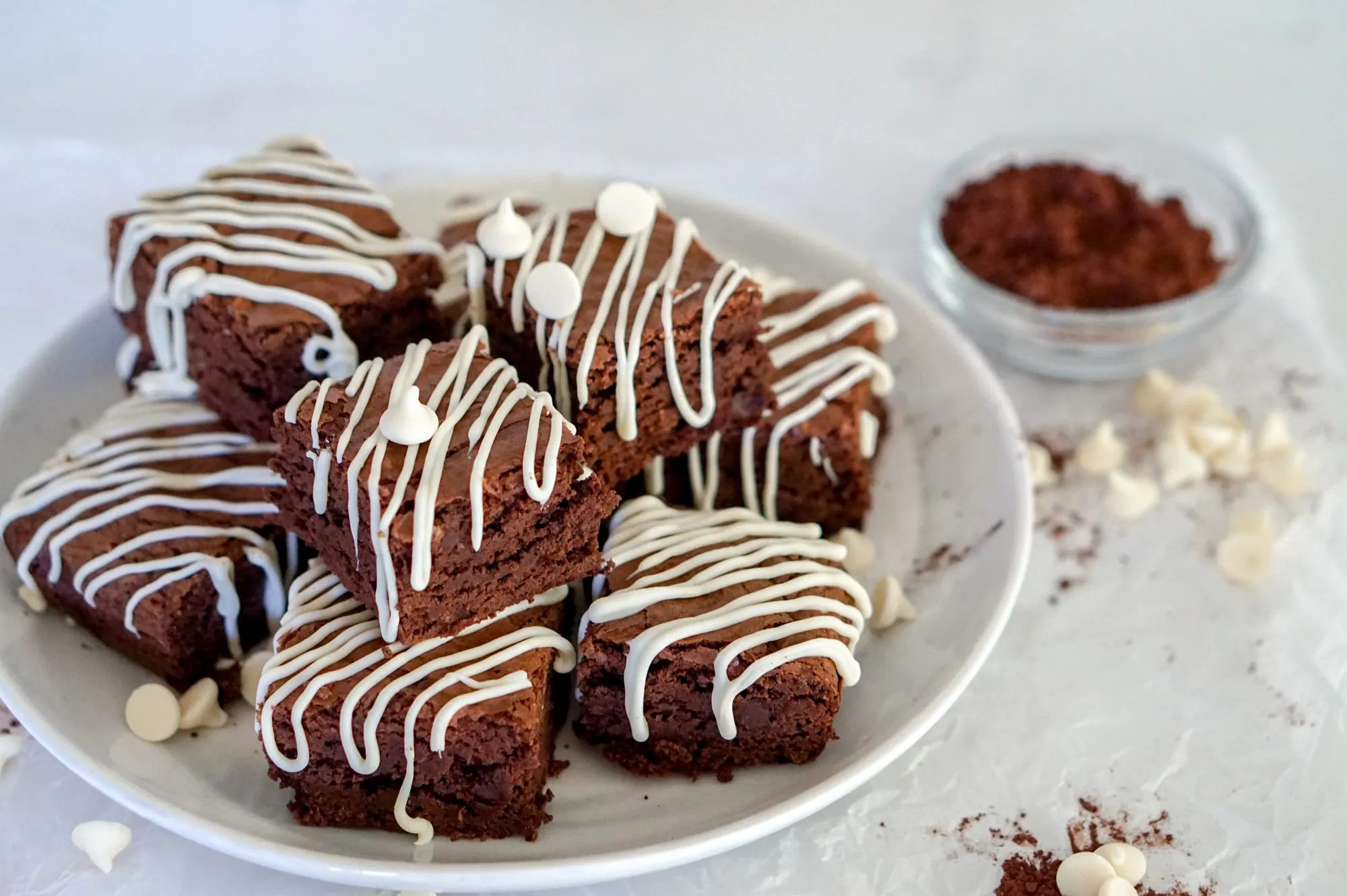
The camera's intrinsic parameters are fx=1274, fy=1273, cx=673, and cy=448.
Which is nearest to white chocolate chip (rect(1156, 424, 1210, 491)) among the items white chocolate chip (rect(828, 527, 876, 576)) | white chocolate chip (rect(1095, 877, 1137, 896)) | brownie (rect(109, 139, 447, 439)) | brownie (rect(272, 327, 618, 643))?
white chocolate chip (rect(828, 527, 876, 576))

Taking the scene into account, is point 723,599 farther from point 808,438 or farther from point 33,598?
point 33,598

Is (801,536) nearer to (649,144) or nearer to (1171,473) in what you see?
(1171,473)

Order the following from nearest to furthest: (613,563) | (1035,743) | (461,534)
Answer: (461,534) < (613,563) < (1035,743)

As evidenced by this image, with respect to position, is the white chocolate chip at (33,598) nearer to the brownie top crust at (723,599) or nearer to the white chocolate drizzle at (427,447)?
the white chocolate drizzle at (427,447)

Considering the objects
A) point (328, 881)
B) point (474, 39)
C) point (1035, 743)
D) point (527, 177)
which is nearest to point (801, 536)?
point (1035, 743)

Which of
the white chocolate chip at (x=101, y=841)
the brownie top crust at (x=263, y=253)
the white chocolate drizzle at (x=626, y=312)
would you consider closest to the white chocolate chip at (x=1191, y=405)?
the white chocolate drizzle at (x=626, y=312)

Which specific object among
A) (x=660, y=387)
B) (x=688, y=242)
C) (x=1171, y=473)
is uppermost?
(x=688, y=242)
